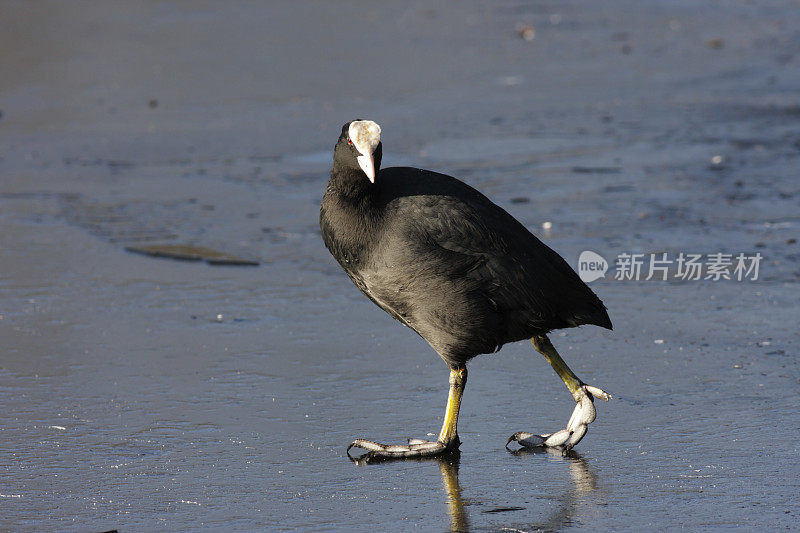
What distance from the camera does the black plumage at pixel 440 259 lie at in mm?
4719

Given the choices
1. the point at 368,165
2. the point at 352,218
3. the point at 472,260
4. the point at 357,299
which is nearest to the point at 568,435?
the point at 472,260

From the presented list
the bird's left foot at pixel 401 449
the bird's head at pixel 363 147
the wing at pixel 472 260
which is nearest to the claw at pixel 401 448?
the bird's left foot at pixel 401 449

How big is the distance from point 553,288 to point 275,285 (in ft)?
8.11

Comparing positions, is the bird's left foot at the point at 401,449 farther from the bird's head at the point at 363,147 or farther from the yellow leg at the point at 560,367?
the bird's head at the point at 363,147

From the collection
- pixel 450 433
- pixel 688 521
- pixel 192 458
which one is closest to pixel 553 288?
pixel 450 433

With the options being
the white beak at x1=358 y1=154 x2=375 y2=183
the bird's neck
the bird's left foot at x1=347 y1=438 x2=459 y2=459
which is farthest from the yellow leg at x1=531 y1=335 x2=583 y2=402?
the white beak at x1=358 y1=154 x2=375 y2=183

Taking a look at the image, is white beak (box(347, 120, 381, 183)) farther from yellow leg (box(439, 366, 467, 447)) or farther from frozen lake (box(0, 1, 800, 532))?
frozen lake (box(0, 1, 800, 532))

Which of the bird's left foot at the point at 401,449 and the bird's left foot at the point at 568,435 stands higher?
the bird's left foot at the point at 568,435

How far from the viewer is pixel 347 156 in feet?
15.8

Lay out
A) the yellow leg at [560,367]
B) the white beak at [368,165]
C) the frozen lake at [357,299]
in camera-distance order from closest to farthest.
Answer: the frozen lake at [357,299] < the white beak at [368,165] < the yellow leg at [560,367]

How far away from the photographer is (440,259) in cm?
470

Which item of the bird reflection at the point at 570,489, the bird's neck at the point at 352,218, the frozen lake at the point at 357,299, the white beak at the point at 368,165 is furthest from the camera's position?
the bird's neck at the point at 352,218

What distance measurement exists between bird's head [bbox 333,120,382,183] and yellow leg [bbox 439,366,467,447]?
2.89 ft

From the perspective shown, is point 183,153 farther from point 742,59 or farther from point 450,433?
point 742,59
